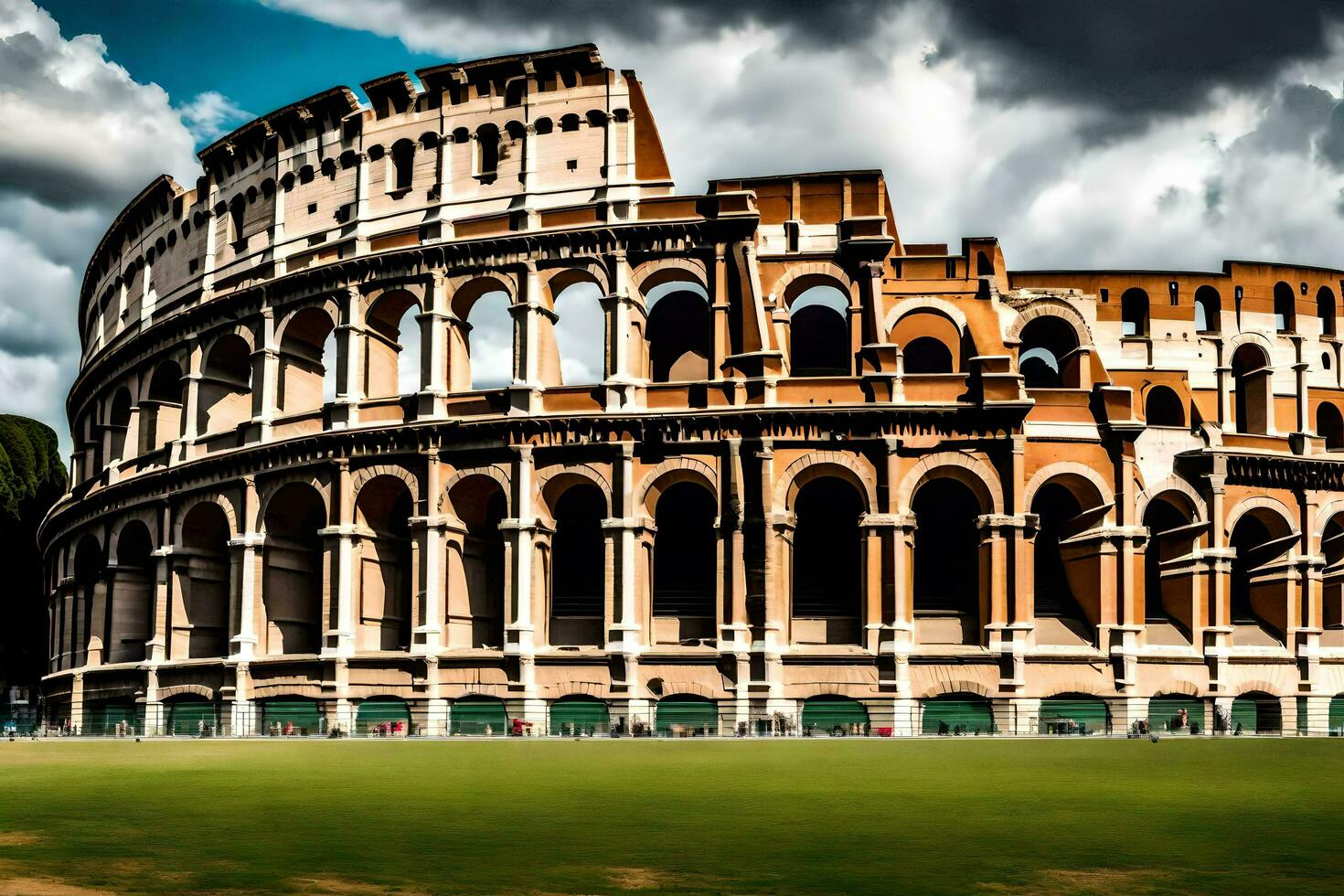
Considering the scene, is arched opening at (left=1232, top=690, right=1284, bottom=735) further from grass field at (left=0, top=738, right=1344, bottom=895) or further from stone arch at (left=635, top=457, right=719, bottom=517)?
grass field at (left=0, top=738, right=1344, bottom=895)

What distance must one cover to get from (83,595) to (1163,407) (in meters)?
39.5

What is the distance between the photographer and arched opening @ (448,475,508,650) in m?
41.3

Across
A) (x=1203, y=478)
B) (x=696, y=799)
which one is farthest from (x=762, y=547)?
(x=696, y=799)

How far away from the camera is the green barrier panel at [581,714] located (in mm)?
38197

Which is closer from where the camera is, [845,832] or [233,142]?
[845,832]

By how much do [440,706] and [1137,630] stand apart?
19.5 meters

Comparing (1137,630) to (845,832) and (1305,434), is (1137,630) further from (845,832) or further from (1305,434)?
(845,832)

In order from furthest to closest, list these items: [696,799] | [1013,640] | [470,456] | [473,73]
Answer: [473,73], [470,456], [1013,640], [696,799]

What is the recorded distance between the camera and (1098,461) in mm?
40594

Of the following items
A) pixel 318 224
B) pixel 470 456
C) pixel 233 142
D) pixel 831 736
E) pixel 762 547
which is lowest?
pixel 831 736

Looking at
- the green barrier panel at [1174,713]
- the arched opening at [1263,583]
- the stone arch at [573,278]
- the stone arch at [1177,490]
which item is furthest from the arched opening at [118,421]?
the arched opening at [1263,583]

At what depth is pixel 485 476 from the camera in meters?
41.2

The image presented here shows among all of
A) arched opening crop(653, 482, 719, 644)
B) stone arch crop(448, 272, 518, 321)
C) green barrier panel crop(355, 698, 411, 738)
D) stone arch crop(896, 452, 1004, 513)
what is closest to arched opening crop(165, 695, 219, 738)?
green barrier panel crop(355, 698, 411, 738)

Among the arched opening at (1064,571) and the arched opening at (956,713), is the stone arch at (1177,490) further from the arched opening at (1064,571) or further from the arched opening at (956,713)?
the arched opening at (956,713)
